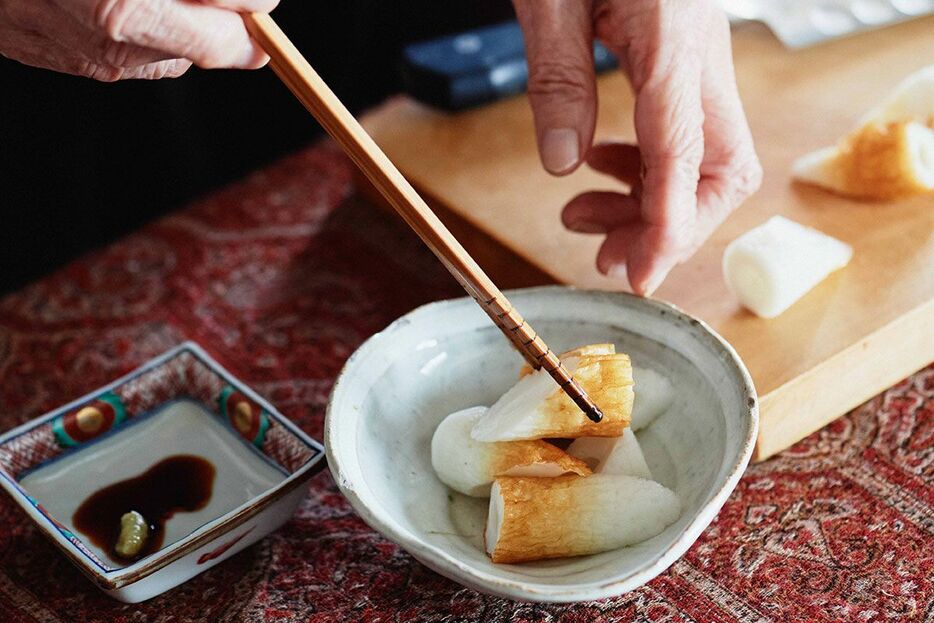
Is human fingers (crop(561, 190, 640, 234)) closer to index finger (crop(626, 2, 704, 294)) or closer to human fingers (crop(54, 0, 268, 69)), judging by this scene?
index finger (crop(626, 2, 704, 294))

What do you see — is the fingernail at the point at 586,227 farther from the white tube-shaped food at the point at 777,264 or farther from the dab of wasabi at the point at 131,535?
the dab of wasabi at the point at 131,535

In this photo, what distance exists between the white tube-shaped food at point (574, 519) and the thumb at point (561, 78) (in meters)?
0.41

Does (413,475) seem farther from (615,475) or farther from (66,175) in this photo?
(66,175)

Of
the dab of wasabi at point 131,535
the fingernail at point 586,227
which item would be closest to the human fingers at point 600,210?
the fingernail at point 586,227

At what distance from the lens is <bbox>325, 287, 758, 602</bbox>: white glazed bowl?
2.45 feet

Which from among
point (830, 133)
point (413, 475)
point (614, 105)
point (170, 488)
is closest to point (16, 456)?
point (170, 488)

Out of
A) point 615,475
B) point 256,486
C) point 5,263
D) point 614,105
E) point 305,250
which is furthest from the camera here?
point 5,263

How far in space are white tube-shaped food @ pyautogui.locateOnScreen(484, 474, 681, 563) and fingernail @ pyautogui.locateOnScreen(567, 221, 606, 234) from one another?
0.46m

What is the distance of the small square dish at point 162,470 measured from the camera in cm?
87

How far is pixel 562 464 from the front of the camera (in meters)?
0.85

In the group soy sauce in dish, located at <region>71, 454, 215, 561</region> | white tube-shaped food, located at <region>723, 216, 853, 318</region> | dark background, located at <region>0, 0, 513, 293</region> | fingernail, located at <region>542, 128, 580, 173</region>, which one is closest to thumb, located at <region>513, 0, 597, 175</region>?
fingernail, located at <region>542, 128, 580, 173</region>

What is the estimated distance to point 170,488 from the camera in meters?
0.98

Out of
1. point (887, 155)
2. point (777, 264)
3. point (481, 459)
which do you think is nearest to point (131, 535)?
point (481, 459)

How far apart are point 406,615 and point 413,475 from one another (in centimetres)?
13
